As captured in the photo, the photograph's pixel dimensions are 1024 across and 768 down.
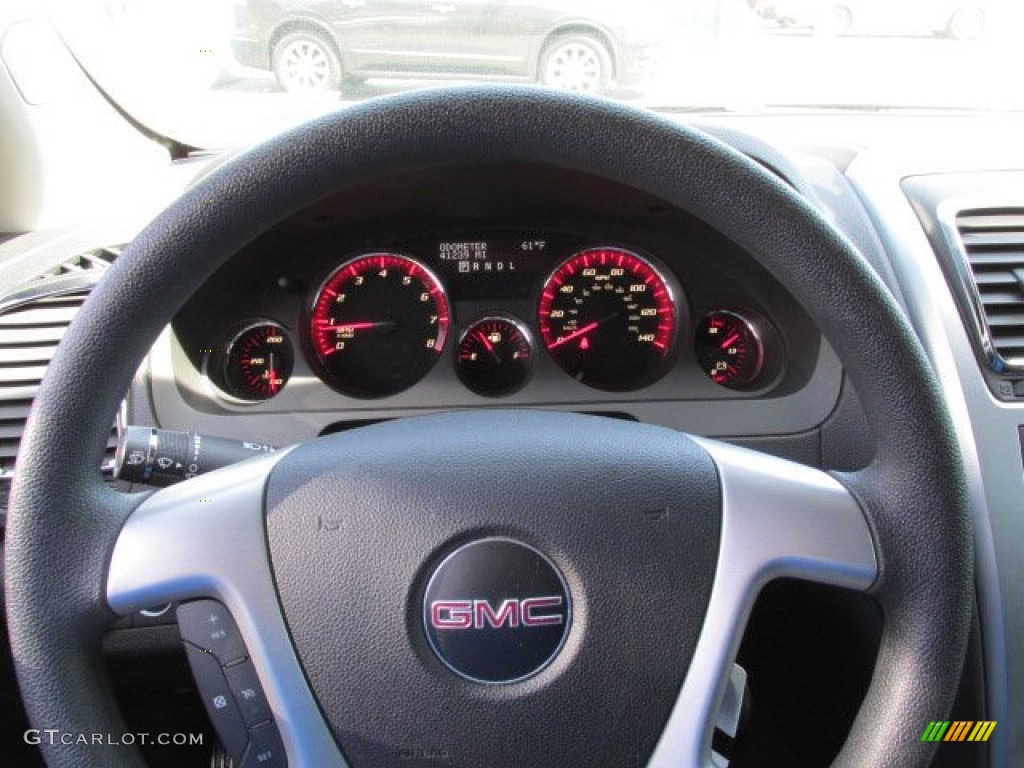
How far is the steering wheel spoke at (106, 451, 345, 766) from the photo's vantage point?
1073 mm

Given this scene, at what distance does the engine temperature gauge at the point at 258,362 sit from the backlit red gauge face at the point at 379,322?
0.07 metres

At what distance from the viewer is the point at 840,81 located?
258 centimetres

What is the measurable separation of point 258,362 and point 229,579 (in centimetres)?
108

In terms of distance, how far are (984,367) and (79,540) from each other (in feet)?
5.04

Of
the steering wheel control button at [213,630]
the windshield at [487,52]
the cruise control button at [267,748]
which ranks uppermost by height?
the windshield at [487,52]

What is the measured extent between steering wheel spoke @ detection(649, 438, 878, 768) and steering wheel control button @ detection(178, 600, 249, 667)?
0.48 metres

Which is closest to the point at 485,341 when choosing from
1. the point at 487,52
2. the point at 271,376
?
the point at 271,376

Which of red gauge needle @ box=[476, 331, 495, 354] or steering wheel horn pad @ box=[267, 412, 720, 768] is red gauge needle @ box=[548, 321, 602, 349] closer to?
red gauge needle @ box=[476, 331, 495, 354]

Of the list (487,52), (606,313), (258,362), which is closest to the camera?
(258,362)

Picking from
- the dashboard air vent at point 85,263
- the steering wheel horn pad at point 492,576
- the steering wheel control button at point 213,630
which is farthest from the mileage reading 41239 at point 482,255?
the steering wheel control button at point 213,630

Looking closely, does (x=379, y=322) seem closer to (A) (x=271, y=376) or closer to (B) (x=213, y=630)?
(A) (x=271, y=376)

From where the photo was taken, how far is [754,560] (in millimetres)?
1125

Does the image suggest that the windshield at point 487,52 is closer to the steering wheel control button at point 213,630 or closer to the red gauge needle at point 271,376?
the red gauge needle at point 271,376

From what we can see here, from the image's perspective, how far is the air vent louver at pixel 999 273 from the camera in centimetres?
185
